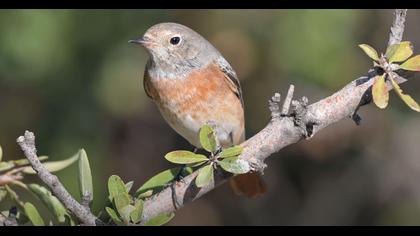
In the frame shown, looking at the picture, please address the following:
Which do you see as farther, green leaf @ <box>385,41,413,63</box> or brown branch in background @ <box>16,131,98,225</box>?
green leaf @ <box>385,41,413,63</box>

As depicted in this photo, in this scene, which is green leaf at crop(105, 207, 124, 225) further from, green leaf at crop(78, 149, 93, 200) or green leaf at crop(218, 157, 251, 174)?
green leaf at crop(218, 157, 251, 174)

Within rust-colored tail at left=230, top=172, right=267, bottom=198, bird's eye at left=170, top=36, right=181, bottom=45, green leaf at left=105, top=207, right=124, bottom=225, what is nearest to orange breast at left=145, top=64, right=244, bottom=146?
bird's eye at left=170, top=36, right=181, bottom=45

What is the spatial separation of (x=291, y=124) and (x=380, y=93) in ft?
1.44

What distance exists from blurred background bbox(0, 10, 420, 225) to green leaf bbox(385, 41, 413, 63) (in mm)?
2589

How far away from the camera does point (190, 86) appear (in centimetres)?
484

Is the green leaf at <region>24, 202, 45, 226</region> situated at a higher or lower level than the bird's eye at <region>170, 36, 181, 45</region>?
lower

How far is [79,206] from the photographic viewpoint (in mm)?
3199

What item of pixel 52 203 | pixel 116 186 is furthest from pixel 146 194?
pixel 52 203

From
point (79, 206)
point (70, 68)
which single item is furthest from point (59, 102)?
point (79, 206)

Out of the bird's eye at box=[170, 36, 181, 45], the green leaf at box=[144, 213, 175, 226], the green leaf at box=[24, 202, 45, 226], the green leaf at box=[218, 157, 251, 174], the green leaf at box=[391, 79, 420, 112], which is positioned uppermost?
the bird's eye at box=[170, 36, 181, 45]

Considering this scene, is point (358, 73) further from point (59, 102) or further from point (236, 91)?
point (59, 102)

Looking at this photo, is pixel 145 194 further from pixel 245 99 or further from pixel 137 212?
pixel 245 99

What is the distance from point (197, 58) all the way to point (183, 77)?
0.20 meters

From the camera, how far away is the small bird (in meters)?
4.82
